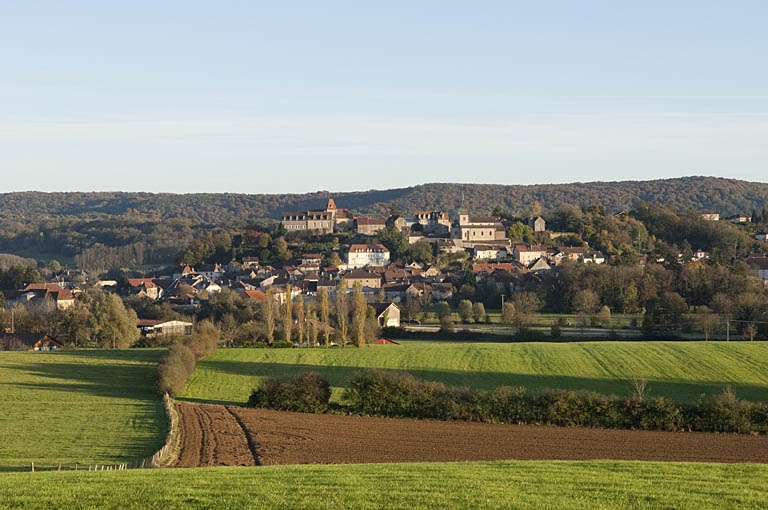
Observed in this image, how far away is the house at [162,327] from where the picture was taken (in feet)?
208

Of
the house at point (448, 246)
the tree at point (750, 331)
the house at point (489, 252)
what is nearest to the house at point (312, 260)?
the house at point (448, 246)

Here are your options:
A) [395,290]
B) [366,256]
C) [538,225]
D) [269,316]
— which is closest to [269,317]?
[269,316]

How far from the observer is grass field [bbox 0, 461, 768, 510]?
1505 cm

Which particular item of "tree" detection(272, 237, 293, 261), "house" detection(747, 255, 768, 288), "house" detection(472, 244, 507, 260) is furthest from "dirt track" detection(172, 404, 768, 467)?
"house" detection(472, 244, 507, 260)

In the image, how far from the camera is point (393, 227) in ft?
390

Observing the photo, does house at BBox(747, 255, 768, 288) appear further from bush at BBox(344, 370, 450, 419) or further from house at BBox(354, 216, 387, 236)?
bush at BBox(344, 370, 450, 419)

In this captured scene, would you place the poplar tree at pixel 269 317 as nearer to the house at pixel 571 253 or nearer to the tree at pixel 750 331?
the tree at pixel 750 331

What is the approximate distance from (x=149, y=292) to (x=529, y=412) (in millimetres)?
68385

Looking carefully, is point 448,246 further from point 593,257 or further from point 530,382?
point 530,382

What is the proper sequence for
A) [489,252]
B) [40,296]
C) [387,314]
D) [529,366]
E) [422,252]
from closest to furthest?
1. [529,366]
2. [387,314]
3. [40,296]
4. [422,252]
5. [489,252]

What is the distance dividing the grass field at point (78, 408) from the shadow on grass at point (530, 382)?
3.47 metres

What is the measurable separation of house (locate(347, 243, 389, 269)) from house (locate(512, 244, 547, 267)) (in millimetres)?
15118

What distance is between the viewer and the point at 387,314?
70.6 metres

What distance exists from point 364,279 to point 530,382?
55.4 m
